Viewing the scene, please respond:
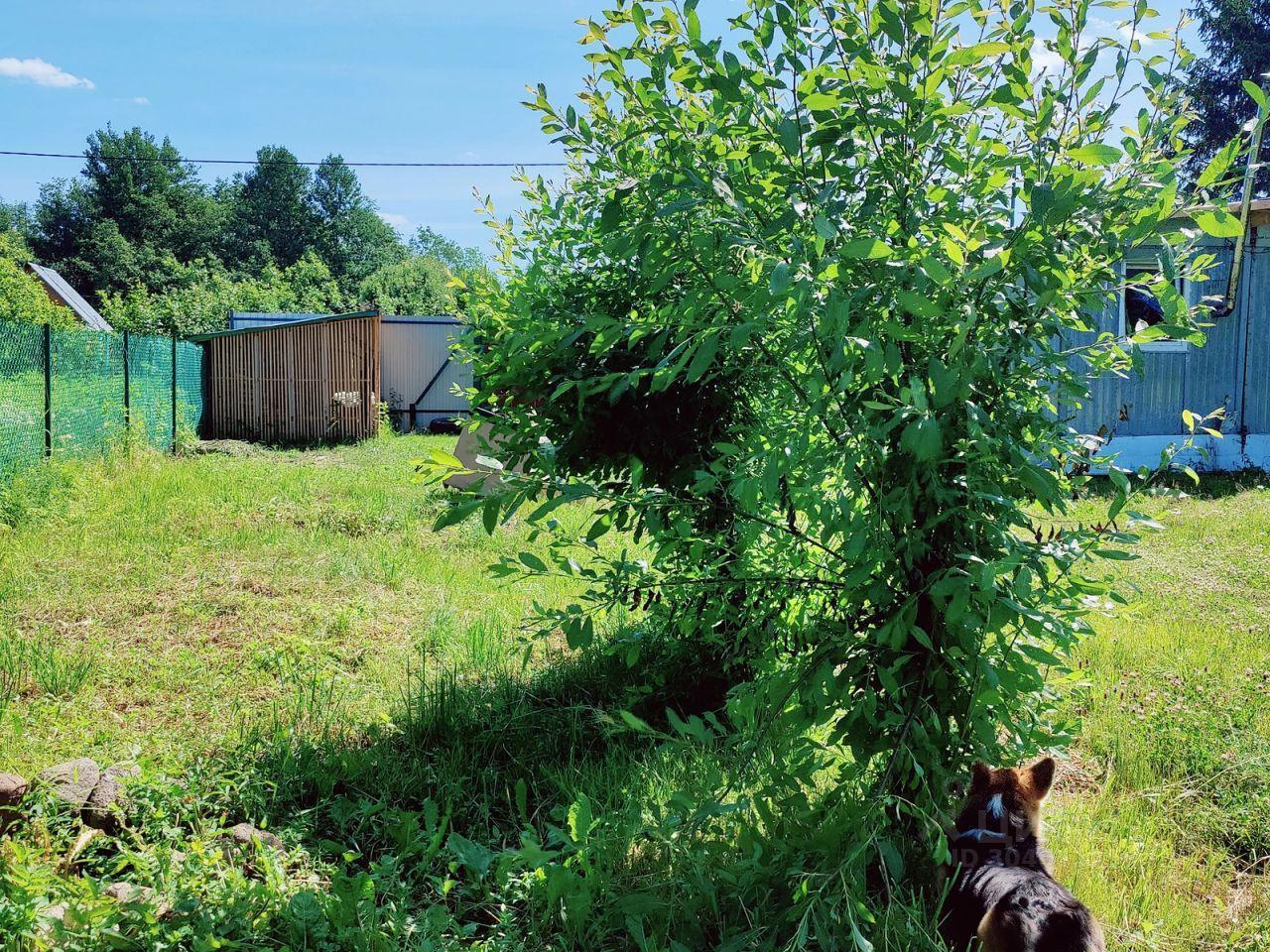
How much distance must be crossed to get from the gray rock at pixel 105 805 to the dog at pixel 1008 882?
2.62 m

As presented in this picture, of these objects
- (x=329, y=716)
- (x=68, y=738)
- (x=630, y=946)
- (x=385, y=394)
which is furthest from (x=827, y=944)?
(x=385, y=394)

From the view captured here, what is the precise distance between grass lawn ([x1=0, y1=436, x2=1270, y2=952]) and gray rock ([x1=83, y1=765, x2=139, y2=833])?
0.34 feet

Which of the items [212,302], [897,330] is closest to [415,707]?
[897,330]

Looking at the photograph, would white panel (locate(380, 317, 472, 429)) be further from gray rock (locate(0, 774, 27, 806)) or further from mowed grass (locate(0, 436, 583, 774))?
gray rock (locate(0, 774, 27, 806))

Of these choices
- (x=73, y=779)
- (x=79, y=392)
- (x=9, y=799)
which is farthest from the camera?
(x=79, y=392)

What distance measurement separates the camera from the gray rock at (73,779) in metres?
2.91

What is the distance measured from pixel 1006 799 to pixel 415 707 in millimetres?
2582

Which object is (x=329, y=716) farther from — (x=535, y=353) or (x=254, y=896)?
(x=535, y=353)

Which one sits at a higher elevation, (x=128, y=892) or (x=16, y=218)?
(x=16, y=218)

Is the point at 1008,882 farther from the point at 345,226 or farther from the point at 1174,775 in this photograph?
the point at 345,226

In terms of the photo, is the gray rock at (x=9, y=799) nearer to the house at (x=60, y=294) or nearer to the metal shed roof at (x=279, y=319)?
the metal shed roof at (x=279, y=319)

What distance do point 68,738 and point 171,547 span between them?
136 inches

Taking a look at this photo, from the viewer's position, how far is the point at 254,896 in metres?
2.54

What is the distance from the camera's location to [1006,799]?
2.44m
